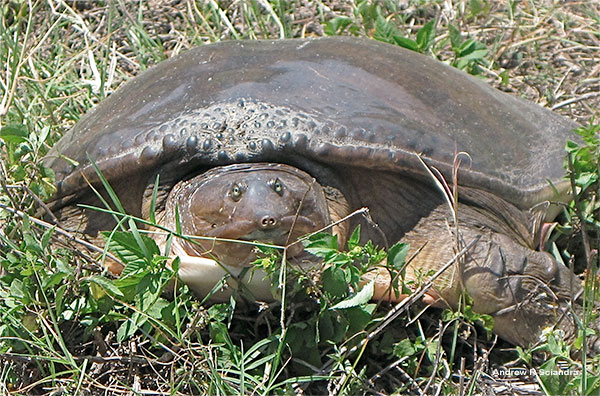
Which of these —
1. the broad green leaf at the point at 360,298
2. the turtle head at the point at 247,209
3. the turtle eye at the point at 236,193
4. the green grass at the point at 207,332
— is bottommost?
the green grass at the point at 207,332

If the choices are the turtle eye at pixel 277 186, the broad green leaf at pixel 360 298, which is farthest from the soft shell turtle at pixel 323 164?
the broad green leaf at pixel 360 298

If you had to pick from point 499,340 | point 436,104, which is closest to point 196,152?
point 436,104

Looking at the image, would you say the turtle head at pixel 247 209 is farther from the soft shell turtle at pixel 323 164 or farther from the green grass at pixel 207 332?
the green grass at pixel 207 332

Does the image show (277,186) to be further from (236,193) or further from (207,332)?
(207,332)

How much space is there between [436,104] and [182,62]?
0.83m

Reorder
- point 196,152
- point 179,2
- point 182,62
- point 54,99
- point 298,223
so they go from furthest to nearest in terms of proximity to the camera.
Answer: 1. point 179,2
2. point 54,99
3. point 182,62
4. point 196,152
5. point 298,223

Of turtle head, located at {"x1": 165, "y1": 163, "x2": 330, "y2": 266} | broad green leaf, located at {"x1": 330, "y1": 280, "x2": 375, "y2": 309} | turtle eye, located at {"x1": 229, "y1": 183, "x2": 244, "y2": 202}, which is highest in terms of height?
turtle eye, located at {"x1": 229, "y1": 183, "x2": 244, "y2": 202}

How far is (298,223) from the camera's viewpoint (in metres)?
2.33

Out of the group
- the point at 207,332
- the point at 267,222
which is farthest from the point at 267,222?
the point at 207,332

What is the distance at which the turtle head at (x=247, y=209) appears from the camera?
228 centimetres

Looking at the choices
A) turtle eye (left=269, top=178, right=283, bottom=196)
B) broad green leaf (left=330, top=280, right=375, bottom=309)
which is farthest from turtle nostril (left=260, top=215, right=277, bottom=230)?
broad green leaf (left=330, top=280, right=375, bottom=309)

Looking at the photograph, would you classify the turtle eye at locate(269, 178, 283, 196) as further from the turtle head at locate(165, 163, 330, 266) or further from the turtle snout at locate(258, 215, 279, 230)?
the turtle snout at locate(258, 215, 279, 230)

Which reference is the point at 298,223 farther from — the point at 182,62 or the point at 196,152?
the point at 182,62

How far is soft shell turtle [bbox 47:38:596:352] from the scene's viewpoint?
2.41 metres
